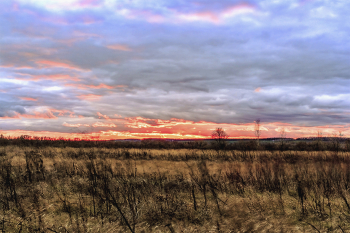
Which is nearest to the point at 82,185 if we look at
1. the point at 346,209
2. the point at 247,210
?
the point at 247,210

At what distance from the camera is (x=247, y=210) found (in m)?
6.46

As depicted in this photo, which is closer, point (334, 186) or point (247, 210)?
point (247, 210)

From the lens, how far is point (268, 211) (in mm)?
6562

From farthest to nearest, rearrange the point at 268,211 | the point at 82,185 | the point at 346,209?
the point at 82,185 → the point at 346,209 → the point at 268,211

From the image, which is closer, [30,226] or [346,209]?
[30,226]

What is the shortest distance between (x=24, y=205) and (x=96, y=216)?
2.17 meters

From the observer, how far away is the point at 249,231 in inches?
210

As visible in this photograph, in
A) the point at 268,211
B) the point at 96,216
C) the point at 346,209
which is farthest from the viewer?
the point at 346,209

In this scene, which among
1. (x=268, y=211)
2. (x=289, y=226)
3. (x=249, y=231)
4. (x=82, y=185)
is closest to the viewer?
(x=249, y=231)

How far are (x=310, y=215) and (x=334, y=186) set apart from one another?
372 centimetres

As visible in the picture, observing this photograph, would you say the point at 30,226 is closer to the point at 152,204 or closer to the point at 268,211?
the point at 152,204

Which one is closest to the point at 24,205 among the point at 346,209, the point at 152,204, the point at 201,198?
the point at 152,204

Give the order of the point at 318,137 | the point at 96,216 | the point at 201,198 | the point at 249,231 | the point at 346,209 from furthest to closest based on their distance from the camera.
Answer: the point at 318,137 < the point at 201,198 < the point at 346,209 < the point at 96,216 < the point at 249,231

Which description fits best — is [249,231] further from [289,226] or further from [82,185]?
[82,185]
